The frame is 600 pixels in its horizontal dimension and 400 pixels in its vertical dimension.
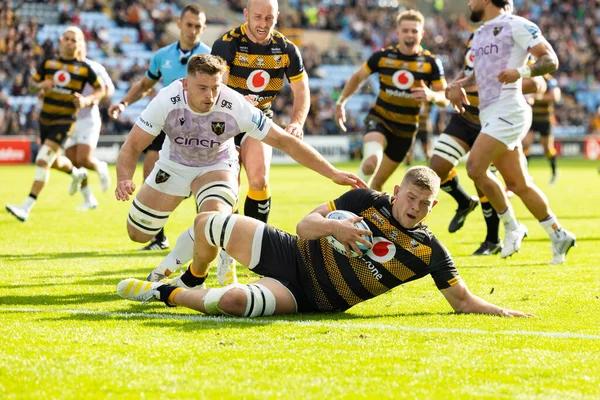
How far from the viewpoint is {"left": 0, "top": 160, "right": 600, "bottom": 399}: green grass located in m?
4.23

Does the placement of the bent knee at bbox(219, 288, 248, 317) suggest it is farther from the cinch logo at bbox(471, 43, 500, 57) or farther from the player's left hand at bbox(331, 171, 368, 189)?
the cinch logo at bbox(471, 43, 500, 57)

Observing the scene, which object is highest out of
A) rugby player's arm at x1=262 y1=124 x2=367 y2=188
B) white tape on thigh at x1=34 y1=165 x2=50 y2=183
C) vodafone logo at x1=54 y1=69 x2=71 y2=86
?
rugby player's arm at x1=262 y1=124 x2=367 y2=188

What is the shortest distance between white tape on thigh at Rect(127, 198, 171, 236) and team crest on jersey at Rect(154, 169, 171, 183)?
0.24 metres

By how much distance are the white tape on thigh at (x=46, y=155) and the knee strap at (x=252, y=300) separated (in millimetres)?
8258

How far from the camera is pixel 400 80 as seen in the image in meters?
11.2

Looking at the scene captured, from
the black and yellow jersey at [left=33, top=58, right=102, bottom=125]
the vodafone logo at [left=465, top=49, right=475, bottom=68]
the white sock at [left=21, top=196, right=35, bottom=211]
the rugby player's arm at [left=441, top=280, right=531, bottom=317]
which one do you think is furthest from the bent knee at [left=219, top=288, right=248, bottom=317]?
the black and yellow jersey at [left=33, top=58, right=102, bottom=125]

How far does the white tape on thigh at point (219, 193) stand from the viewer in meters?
7.00

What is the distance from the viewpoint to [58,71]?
13.5m

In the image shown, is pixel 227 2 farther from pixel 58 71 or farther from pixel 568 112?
pixel 58 71

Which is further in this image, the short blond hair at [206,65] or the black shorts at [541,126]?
the black shorts at [541,126]

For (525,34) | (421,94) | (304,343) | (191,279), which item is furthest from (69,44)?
(304,343)

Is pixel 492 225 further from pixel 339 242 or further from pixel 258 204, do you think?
pixel 339 242

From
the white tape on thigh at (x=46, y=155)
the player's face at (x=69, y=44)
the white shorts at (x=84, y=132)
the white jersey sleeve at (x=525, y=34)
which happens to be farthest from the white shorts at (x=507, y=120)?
the white shorts at (x=84, y=132)

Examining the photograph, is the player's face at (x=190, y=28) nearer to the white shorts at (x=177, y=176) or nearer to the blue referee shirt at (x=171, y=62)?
the blue referee shirt at (x=171, y=62)
